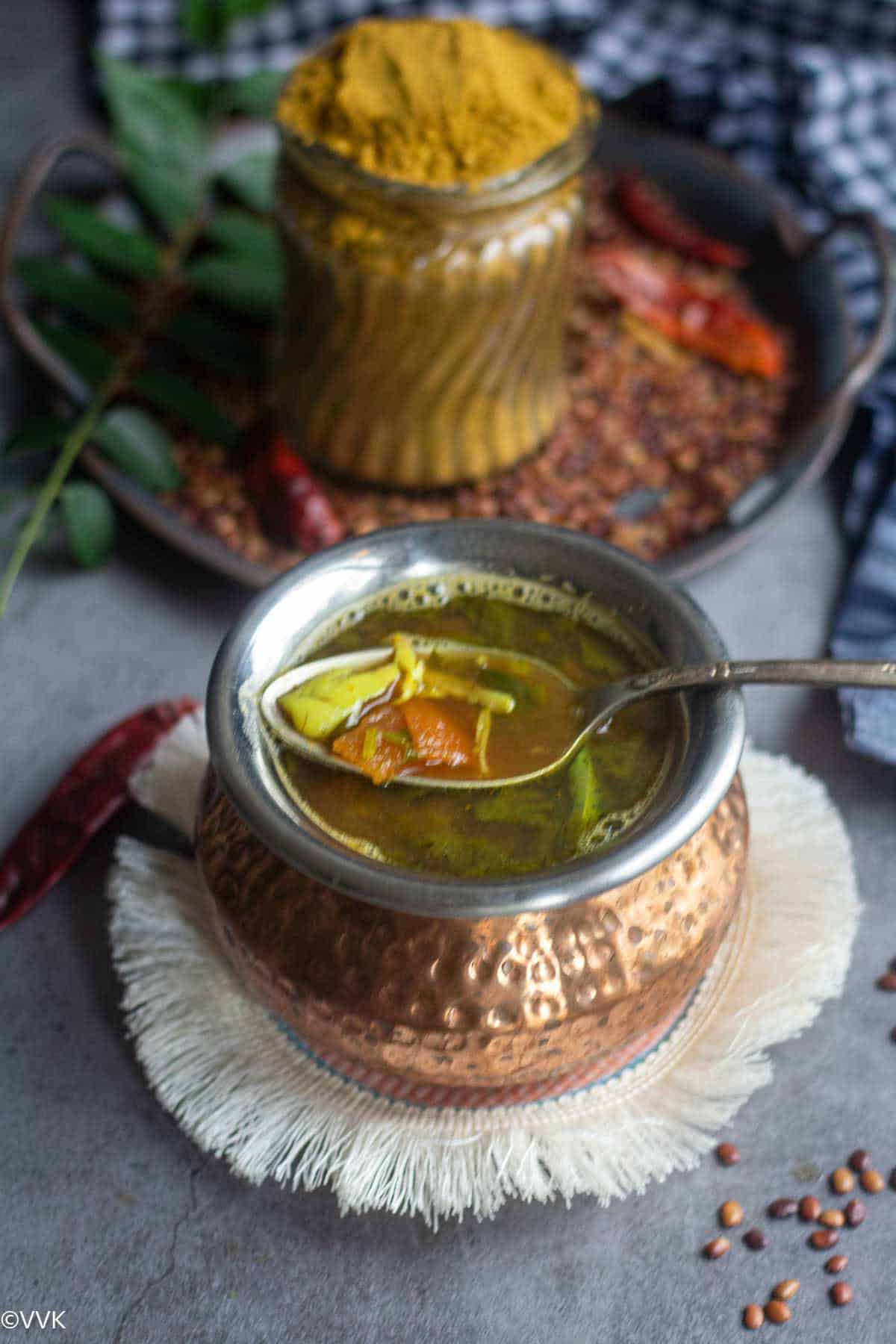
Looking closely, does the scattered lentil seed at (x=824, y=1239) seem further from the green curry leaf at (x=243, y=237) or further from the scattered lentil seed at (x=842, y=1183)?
the green curry leaf at (x=243, y=237)

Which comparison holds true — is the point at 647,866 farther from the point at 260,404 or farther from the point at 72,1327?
the point at 260,404

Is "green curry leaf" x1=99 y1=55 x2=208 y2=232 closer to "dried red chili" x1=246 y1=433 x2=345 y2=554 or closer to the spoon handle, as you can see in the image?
"dried red chili" x1=246 y1=433 x2=345 y2=554

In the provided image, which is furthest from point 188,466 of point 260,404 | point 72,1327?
point 72,1327

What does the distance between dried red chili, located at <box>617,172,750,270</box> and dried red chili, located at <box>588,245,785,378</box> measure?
0.20 ft

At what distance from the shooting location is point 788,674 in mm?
1023

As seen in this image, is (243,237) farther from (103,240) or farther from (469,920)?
(469,920)

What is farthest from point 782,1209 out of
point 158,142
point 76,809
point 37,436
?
point 158,142

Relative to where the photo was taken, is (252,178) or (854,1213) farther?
(252,178)

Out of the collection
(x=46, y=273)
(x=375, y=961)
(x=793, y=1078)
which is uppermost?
(x=46, y=273)

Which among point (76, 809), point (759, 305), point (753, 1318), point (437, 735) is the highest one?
point (437, 735)

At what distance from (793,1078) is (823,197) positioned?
4.48ft

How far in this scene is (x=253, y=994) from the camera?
113 centimetres

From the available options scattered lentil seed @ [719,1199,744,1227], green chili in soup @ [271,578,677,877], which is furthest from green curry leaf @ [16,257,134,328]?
scattered lentil seed @ [719,1199,744,1227]

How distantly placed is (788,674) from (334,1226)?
0.58m
